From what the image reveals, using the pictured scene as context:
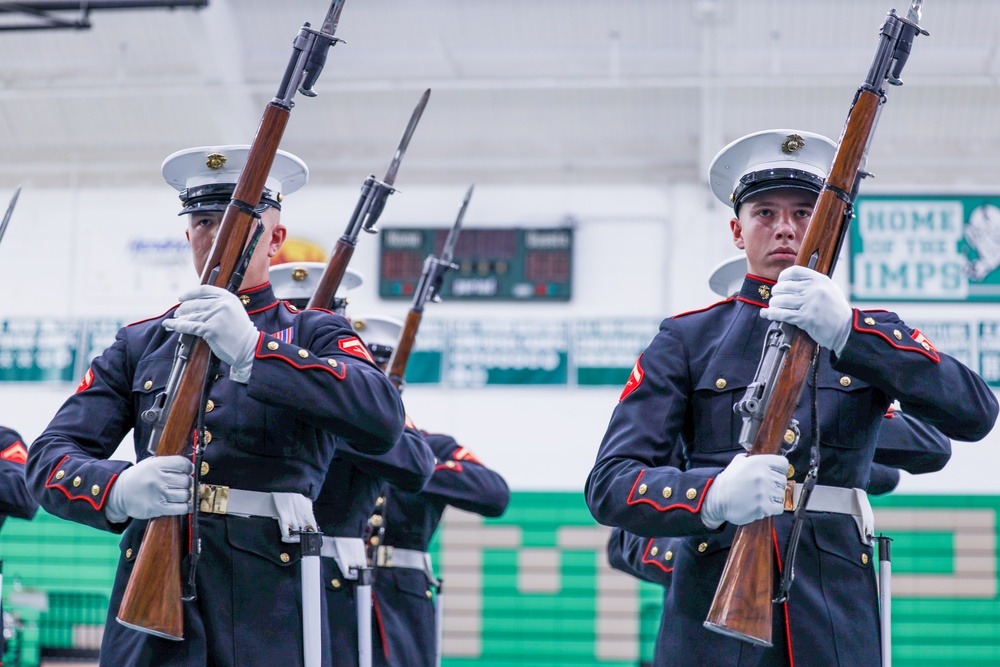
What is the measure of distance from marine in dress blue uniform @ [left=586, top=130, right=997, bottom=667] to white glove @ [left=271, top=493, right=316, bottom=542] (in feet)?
1.84

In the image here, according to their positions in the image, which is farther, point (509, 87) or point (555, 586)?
point (509, 87)

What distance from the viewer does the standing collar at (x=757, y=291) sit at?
238cm

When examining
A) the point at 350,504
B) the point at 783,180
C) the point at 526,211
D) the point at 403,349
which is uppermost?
the point at 526,211

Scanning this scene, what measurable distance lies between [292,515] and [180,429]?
0.27 metres

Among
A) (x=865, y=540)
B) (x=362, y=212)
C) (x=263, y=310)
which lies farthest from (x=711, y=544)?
(x=362, y=212)

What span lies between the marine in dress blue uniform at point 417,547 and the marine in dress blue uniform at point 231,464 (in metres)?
1.59

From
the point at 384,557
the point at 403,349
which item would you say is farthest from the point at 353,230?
the point at 384,557

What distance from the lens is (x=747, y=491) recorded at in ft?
6.52

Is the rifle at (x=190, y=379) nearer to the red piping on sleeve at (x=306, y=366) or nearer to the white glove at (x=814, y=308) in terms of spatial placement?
the red piping on sleeve at (x=306, y=366)

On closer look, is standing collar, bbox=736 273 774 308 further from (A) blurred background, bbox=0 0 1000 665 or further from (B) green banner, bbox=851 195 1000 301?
(B) green banner, bbox=851 195 1000 301

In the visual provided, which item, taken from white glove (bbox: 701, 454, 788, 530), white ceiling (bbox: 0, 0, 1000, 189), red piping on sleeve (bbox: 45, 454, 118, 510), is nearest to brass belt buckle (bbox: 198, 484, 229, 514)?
red piping on sleeve (bbox: 45, 454, 118, 510)

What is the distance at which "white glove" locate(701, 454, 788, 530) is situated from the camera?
199 centimetres

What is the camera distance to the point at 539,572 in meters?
8.68

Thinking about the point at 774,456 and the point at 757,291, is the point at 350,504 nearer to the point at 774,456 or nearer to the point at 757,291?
the point at 757,291
